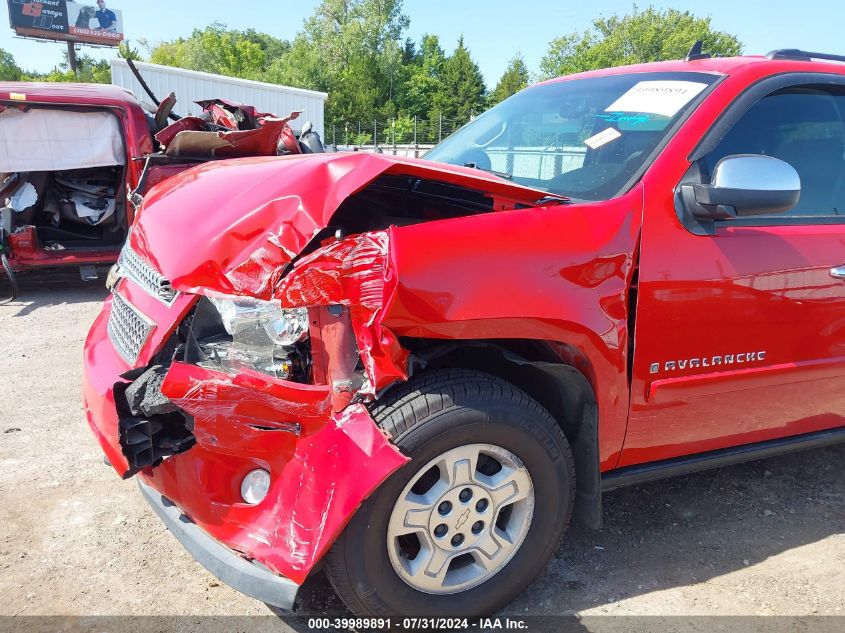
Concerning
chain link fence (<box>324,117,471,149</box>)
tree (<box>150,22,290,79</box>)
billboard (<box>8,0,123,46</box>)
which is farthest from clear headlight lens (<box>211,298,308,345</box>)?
billboard (<box>8,0,123,46</box>)

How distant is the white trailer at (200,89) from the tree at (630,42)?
4144cm

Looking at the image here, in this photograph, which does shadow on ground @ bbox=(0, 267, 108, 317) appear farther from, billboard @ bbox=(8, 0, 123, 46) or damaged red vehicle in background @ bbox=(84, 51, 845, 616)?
billboard @ bbox=(8, 0, 123, 46)

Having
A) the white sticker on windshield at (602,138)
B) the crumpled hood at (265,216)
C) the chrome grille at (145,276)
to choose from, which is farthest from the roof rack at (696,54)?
the chrome grille at (145,276)

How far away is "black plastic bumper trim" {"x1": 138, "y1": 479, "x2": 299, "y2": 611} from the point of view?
1.83 metres

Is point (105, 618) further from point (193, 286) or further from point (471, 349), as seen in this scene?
point (471, 349)

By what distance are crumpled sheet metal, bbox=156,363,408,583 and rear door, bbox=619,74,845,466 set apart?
107cm

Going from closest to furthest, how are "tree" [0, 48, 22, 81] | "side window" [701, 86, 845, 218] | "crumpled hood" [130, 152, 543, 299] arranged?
"crumpled hood" [130, 152, 543, 299] < "side window" [701, 86, 845, 218] < "tree" [0, 48, 22, 81]

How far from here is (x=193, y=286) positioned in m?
2.05

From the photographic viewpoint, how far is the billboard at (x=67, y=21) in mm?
54875

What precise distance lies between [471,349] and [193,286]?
94cm

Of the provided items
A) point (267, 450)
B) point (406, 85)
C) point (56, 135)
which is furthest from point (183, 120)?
point (406, 85)

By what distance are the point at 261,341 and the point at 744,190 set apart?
5.65ft

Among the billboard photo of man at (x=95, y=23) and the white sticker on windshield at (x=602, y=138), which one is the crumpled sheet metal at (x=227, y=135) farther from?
the billboard photo of man at (x=95, y=23)

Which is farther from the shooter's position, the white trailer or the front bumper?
the white trailer
